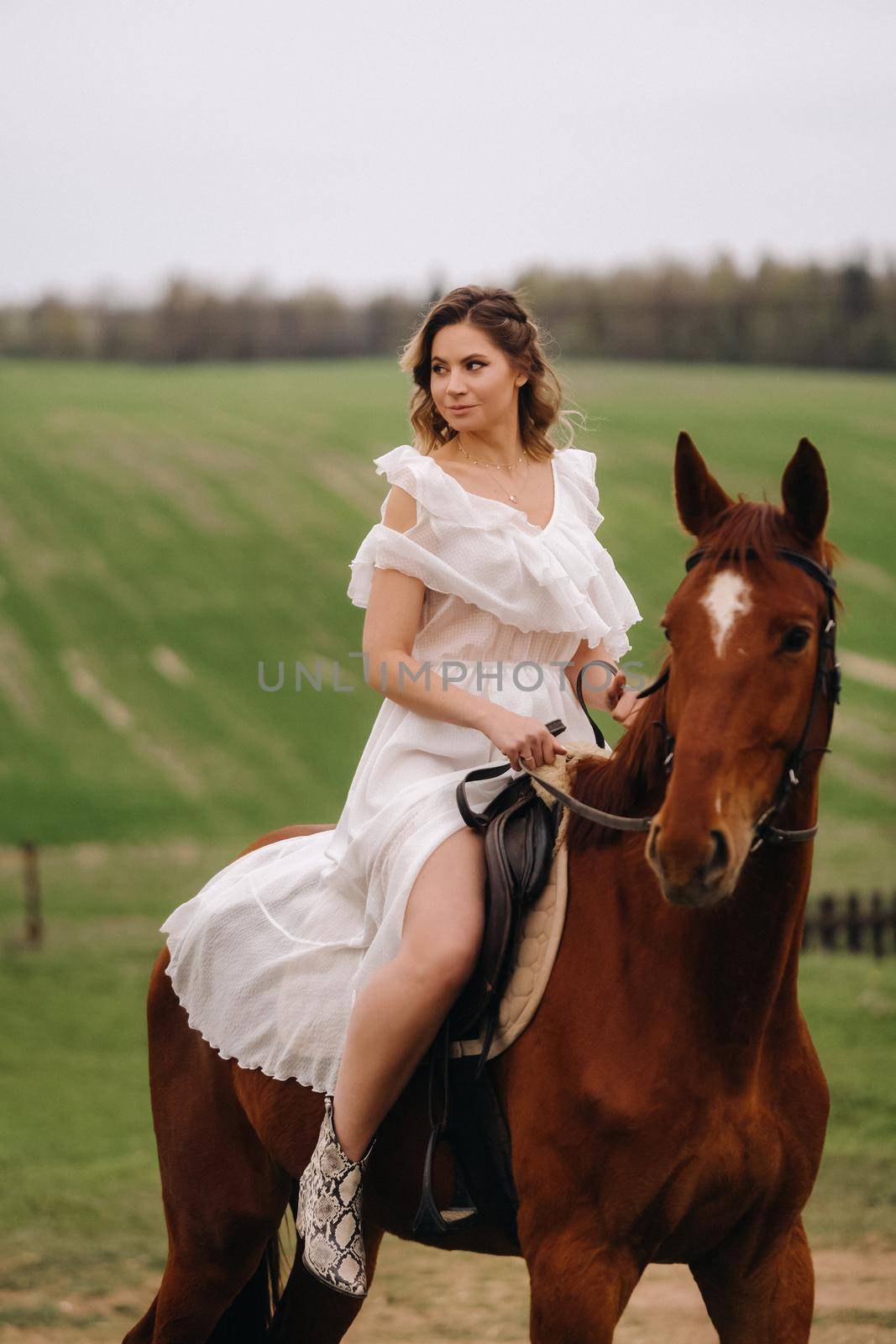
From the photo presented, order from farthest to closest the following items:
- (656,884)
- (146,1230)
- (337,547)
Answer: (337,547)
(146,1230)
(656,884)

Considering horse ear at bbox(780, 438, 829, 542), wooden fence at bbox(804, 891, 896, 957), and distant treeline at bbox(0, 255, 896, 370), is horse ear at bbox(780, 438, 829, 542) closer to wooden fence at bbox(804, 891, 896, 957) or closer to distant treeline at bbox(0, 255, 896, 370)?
wooden fence at bbox(804, 891, 896, 957)

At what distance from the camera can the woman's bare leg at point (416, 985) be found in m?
3.03

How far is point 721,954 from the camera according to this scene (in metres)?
2.80

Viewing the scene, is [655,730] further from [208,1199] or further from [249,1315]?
[249,1315]

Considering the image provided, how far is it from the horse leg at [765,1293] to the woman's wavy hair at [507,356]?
201 centimetres

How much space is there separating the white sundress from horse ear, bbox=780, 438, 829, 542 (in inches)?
31.1

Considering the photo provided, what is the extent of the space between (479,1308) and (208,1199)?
2.67 m

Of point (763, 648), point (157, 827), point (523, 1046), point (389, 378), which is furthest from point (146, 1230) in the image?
point (389, 378)

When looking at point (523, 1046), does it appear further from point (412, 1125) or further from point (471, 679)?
point (471, 679)

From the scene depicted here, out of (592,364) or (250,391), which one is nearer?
(250,391)

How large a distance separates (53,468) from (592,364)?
1884 cm

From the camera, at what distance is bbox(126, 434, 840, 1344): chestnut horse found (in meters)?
2.46

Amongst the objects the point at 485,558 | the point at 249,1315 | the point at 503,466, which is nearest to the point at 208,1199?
the point at 249,1315

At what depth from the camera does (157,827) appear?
19844 mm
